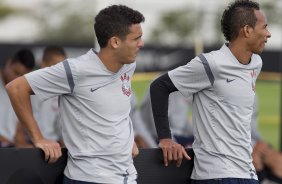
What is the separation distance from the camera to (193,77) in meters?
6.27

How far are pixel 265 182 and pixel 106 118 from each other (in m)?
5.55

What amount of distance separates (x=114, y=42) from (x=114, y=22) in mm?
130

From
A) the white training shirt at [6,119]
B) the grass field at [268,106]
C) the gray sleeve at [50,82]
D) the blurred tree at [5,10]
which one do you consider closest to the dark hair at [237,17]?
the gray sleeve at [50,82]

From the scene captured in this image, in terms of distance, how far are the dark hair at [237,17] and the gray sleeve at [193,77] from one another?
0.39 meters

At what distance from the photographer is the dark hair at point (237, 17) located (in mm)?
6477

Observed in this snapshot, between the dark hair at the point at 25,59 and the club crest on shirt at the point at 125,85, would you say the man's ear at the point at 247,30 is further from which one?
the dark hair at the point at 25,59

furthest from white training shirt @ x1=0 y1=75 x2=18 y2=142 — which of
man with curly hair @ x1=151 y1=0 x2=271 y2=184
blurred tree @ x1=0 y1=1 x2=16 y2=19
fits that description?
blurred tree @ x1=0 y1=1 x2=16 y2=19

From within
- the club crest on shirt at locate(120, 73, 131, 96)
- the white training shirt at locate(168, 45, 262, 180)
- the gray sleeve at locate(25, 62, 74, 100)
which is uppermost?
the gray sleeve at locate(25, 62, 74, 100)

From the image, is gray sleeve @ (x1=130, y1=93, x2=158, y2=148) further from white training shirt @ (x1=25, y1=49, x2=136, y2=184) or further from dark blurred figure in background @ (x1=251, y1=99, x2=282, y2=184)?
white training shirt @ (x1=25, y1=49, x2=136, y2=184)

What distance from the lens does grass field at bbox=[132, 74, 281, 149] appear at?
22.3m

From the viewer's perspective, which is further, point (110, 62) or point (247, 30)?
point (247, 30)

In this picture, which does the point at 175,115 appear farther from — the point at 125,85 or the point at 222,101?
the point at 125,85

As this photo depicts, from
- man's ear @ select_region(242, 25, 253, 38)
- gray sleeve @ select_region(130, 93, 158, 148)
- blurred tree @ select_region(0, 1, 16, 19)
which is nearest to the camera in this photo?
man's ear @ select_region(242, 25, 253, 38)

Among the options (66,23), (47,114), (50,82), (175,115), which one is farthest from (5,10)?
(50,82)
